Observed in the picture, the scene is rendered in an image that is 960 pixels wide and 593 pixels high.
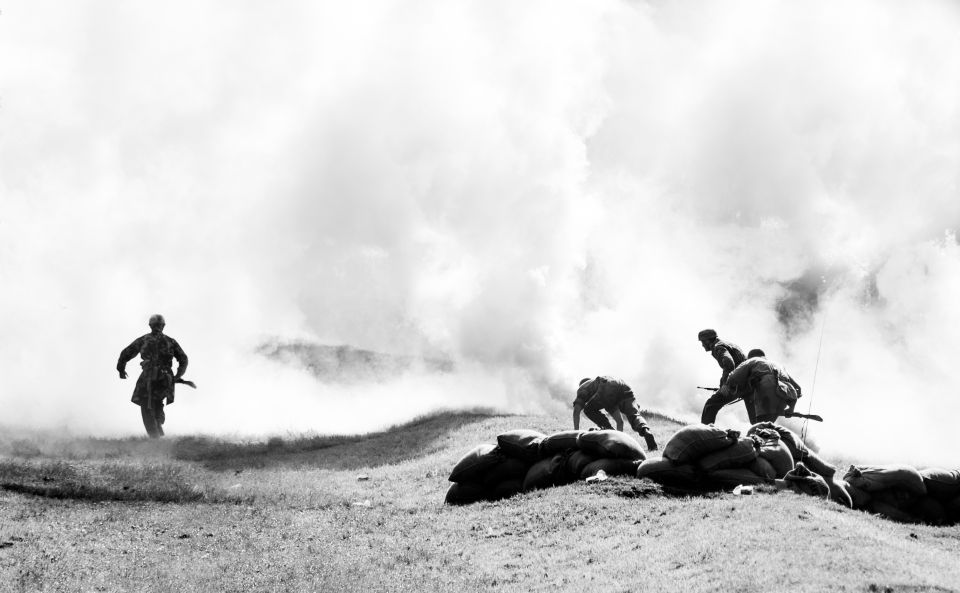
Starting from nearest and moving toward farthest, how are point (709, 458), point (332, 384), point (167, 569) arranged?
1. point (167, 569)
2. point (709, 458)
3. point (332, 384)

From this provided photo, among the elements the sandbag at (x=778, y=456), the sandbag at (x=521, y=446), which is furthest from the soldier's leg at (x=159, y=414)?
the sandbag at (x=778, y=456)

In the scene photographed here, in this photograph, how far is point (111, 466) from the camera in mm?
21750

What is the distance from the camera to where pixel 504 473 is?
1766cm

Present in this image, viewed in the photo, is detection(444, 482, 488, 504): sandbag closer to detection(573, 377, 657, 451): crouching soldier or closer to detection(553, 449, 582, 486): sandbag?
detection(553, 449, 582, 486): sandbag

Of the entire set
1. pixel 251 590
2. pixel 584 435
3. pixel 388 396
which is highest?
pixel 388 396

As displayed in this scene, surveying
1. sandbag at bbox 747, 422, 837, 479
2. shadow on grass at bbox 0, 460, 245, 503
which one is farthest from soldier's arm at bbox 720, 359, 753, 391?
shadow on grass at bbox 0, 460, 245, 503

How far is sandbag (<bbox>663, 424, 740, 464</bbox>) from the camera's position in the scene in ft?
50.9

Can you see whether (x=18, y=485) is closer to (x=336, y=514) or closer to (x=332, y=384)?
(x=336, y=514)

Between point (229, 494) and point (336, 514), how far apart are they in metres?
2.98

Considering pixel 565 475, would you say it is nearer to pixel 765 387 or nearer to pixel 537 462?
pixel 537 462

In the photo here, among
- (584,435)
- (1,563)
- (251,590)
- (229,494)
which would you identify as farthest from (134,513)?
(584,435)

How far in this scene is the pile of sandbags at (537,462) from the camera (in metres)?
16.8

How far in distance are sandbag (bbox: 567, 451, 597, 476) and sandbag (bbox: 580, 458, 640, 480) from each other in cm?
17

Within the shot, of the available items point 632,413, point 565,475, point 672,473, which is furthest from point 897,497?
point 632,413
